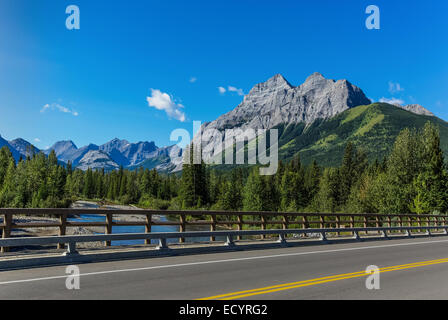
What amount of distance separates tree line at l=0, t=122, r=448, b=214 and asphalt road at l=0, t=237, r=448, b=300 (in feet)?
123

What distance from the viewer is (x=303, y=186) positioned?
100625 millimetres

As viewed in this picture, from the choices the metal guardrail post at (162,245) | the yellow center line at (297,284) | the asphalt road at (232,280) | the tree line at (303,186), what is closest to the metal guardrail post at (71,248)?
the asphalt road at (232,280)

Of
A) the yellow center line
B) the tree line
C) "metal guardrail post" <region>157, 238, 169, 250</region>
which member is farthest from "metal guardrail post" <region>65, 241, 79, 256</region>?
the tree line

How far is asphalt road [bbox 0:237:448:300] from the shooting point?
7.33 meters

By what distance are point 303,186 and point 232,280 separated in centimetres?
9431

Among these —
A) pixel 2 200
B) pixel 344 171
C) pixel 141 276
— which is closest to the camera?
pixel 141 276

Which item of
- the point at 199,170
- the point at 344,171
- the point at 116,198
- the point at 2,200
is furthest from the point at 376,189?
the point at 116,198

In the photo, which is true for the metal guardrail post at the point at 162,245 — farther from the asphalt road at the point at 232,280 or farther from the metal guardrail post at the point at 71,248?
the metal guardrail post at the point at 71,248

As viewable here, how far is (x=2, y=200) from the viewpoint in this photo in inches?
2306

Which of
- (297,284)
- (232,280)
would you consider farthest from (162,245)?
(297,284)
